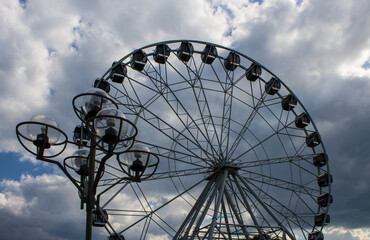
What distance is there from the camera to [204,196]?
18.0m

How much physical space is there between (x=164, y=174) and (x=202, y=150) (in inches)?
88.3

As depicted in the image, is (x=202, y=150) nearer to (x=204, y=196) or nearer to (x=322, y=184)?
(x=204, y=196)

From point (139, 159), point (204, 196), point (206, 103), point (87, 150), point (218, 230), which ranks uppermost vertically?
point (206, 103)

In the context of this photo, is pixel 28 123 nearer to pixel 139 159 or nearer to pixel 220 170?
pixel 139 159

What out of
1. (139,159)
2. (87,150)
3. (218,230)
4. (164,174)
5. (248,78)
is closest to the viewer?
(139,159)

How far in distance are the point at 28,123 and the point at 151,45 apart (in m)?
13.8

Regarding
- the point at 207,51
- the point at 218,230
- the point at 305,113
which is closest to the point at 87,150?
the point at 218,230

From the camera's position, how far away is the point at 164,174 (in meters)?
17.8

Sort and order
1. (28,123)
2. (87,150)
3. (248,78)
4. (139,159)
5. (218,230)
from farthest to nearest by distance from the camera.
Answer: (248,78) < (218,230) < (87,150) < (139,159) < (28,123)

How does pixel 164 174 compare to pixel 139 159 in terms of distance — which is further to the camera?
pixel 164 174

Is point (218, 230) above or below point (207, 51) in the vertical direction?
below

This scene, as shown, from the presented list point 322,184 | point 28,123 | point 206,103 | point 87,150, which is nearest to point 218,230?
point 206,103

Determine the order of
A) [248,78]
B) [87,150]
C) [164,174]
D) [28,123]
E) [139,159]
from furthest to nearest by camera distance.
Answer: [248,78] < [164,174] < [87,150] < [139,159] < [28,123]

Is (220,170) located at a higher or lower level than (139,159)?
higher
